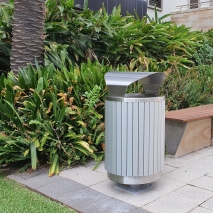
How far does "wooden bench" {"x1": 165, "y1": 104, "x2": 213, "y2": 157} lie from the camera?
4.53 meters

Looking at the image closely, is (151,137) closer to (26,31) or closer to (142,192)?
(142,192)

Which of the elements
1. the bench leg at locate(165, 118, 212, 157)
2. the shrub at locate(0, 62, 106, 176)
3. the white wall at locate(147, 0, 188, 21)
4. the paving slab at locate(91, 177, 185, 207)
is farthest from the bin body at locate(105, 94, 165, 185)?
the white wall at locate(147, 0, 188, 21)

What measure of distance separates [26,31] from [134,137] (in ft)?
10.9

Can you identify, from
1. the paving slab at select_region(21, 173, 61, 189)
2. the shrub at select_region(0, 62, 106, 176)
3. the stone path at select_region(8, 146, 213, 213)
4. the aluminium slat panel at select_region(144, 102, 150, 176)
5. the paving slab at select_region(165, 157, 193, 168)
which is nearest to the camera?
the stone path at select_region(8, 146, 213, 213)

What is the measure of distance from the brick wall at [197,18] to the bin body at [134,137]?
14076 mm

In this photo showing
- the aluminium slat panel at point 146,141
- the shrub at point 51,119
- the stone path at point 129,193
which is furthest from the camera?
the shrub at point 51,119

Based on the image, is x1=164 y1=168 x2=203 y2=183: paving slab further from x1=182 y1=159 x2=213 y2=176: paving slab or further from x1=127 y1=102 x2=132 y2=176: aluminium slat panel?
x1=127 y1=102 x2=132 y2=176: aluminium slat panel

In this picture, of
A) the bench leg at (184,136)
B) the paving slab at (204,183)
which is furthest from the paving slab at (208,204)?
the bench leg at (184,136)

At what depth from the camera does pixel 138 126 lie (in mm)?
3123

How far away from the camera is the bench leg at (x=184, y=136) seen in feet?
→ 15.0

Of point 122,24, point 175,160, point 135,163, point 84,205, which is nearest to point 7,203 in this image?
point 84,205

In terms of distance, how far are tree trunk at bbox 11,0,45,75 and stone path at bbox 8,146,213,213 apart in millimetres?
2335

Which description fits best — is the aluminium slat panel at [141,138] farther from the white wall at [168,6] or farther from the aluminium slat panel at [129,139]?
the white wall at [168,6]

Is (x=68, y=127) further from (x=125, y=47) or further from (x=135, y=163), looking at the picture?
(x=125, y=47)
